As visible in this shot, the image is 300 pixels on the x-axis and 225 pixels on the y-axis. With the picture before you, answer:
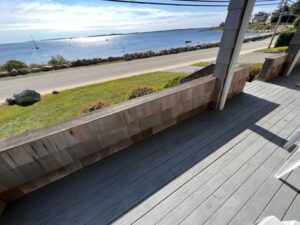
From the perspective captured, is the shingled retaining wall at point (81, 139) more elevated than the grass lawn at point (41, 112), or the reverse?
the shingled retaining wall at point (81, 139)

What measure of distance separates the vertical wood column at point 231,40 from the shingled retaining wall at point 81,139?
429 millimetres

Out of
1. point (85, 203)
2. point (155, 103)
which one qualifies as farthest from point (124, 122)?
point (85, 203)

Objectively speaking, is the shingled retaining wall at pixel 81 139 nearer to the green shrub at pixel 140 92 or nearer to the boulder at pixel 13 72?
the green shrub at pixel 140 92

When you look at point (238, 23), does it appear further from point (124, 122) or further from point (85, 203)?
point (85, 203)

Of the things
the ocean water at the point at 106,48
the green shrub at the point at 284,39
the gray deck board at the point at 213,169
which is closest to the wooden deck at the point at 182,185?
the gray deck board at the point at 213,169

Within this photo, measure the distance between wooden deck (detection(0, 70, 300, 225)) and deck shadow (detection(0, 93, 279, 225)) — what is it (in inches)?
0.4

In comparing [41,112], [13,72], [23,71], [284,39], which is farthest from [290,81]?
[13,72]

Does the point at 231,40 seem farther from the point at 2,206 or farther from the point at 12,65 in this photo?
the point at 12,65

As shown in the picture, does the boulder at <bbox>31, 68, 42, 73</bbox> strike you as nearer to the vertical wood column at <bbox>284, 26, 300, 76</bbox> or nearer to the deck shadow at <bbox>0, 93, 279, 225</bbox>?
the deck shadow at <bbox>0, 93, 279, 225</bbox>

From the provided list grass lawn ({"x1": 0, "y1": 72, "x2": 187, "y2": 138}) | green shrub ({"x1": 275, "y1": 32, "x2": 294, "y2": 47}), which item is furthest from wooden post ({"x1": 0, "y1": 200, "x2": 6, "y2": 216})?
green shrub ({"x1": 275, "y1": 32, "x2": 294, "y2": 47})

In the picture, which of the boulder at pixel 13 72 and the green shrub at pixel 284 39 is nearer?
the boulder at pixel 13 72

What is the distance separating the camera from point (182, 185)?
1.88 m

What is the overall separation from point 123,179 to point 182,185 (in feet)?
2.28

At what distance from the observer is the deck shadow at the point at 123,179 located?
1.67 metres
